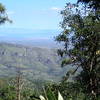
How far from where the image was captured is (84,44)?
22.3 meters

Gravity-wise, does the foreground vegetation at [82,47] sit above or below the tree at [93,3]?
below

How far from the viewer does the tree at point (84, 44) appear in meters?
22.0

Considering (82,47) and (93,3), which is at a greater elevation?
(93,3)

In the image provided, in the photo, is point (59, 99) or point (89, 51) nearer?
point (59, 99)

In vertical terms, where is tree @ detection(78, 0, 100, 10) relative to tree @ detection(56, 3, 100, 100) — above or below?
above

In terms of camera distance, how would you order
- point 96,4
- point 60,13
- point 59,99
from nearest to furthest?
1. point 59,99
2. point 96,4
3. point 60,13

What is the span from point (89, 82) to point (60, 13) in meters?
4.56

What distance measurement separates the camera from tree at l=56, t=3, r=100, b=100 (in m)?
22.0

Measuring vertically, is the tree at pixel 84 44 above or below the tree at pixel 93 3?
below

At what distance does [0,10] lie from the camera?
23641mm

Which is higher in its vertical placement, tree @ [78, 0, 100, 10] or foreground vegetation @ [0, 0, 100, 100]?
tree @ [78, 0, 100, 10]

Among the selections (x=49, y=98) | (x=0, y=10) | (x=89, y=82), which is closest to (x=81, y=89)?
(x=89, y=82)

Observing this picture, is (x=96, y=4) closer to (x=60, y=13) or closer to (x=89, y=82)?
(x=60, y=13)

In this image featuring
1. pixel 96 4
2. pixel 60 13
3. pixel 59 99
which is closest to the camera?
pixel 59 99
